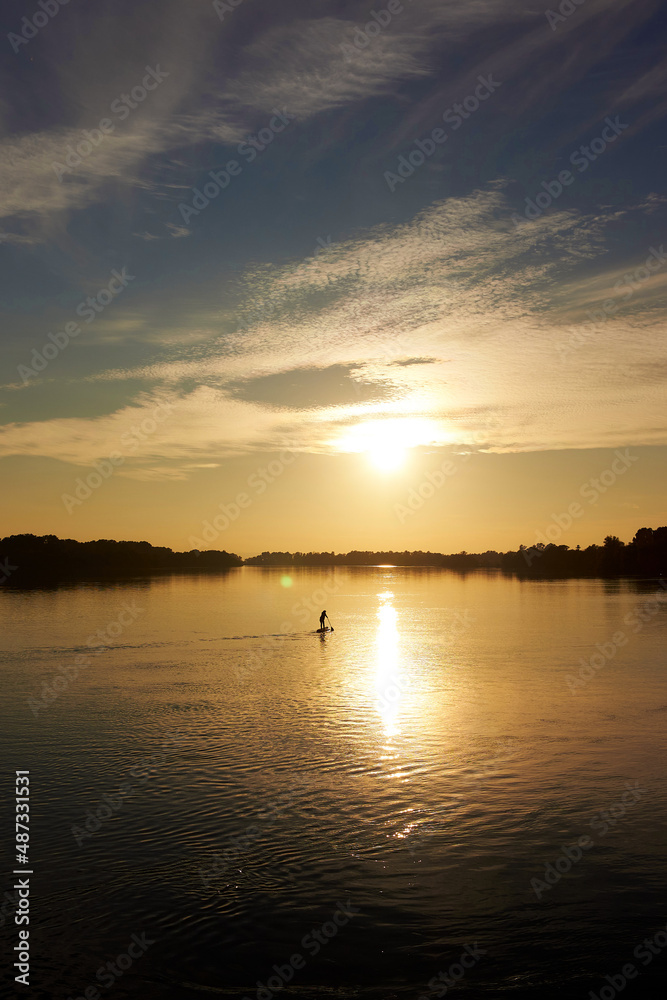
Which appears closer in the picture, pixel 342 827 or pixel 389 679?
pixel 342 827

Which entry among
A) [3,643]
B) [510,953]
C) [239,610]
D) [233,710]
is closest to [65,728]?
[233,710]

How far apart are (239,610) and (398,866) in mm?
96339

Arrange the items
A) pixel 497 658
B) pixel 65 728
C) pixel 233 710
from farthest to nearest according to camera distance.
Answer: pixel 497 658
pixel 233 710
pixel 65 728

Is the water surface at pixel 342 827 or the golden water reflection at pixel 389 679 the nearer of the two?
the water surface at pixel 342 827

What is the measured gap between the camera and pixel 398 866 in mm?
19094

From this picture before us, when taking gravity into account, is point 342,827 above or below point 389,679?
above

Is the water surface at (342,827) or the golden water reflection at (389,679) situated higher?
the water surface at (342,827)

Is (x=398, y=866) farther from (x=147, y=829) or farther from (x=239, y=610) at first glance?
(x=239, y=610)

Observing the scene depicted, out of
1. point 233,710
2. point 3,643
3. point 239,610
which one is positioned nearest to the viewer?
point 233,710

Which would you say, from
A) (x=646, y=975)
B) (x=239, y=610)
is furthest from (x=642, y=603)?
(x=646, y=975)

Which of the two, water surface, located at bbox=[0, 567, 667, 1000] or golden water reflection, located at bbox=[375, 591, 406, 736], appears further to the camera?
golden water reflection, located at bbox=[375, 591, 406, 736]

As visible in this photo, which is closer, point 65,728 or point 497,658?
point 65,728

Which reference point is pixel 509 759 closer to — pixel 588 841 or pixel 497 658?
pixel 588 841

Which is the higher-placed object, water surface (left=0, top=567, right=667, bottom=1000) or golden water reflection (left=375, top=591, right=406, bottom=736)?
water surface (left=0, top=567, right=667, bottom=1000)
